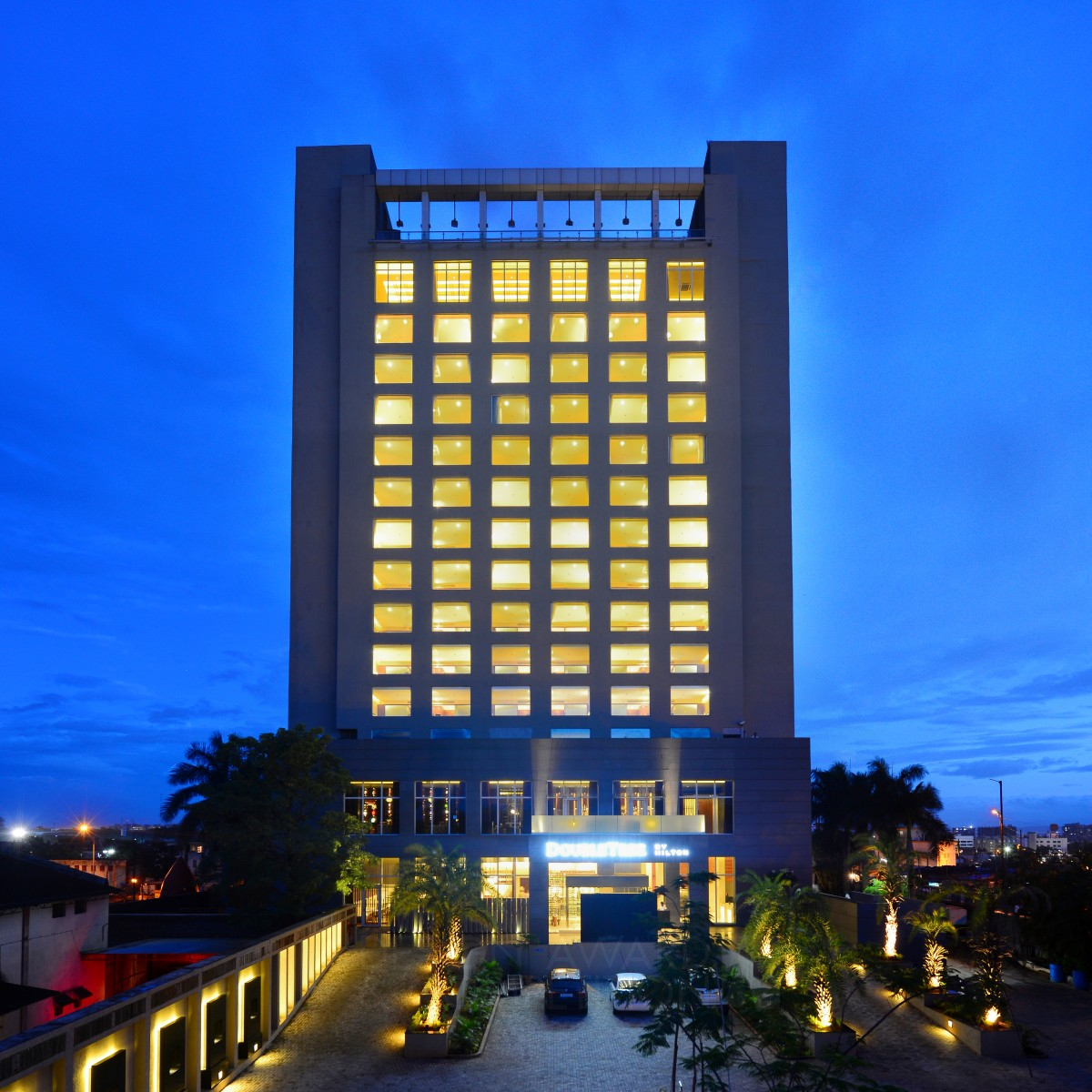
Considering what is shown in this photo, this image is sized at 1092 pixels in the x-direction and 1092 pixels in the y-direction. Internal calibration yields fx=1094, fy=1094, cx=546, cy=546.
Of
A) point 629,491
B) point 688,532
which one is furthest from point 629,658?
point 629,491

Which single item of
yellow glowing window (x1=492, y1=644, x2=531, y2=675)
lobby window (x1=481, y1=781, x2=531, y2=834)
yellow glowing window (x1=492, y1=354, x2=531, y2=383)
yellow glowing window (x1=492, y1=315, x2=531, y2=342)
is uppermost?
yellow glowing window (x1=492, y1=315, x2=531, y2=342)

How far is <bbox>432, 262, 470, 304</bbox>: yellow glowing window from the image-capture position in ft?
234

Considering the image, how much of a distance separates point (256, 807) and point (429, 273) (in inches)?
1541

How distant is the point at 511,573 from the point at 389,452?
10950 millimetres

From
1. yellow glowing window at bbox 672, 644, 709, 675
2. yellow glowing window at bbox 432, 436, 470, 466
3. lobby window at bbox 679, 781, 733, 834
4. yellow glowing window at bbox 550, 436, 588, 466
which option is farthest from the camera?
yellow glowing window at bbox 550, 436, 588, 466

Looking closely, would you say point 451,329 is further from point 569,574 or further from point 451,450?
point 569,574

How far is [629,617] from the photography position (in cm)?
6906

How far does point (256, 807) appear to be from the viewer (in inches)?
1756

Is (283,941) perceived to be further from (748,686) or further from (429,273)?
(429,273)

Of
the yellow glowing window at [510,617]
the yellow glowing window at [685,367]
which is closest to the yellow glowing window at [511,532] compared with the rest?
the yellow glowing window at [510,617]

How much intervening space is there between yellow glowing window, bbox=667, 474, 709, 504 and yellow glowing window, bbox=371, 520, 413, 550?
16.7 m

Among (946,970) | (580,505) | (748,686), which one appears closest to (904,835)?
(748,686)

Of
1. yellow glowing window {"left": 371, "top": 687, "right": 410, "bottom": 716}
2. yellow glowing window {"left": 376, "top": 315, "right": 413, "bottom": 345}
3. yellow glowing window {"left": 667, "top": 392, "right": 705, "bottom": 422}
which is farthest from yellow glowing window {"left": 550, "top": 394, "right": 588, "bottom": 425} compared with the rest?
yellow glowing window {"left": 371, "top": 687, "right": 410, "bottom": 716}

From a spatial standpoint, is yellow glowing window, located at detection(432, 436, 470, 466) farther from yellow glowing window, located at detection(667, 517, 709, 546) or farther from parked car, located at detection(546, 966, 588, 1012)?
parked car, located at detection(546, 966, 588, 1012)
